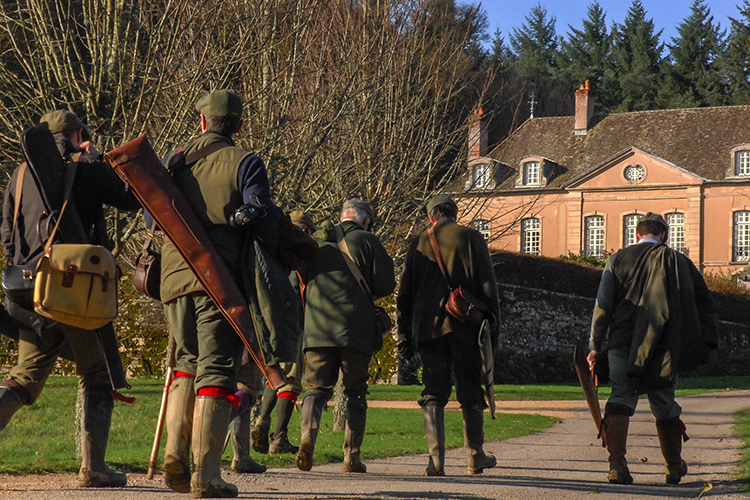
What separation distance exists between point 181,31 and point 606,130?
4457 cm

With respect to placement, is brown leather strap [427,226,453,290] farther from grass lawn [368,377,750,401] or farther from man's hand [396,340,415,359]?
grass lawn [368,377,750,401]

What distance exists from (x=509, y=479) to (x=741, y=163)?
43490 mm

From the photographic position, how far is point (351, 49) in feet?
40.6

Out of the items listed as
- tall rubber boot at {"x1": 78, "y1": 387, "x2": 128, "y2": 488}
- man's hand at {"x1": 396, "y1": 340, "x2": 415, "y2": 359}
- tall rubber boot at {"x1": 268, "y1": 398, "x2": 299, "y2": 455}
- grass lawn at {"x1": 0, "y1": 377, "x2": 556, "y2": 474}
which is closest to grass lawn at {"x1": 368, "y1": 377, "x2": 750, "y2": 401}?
grass lawn at {"x1": 0, "y1": 377, "x2": 556, "y2": 474}

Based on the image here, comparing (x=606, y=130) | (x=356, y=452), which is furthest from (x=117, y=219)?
(x=606, y=130)

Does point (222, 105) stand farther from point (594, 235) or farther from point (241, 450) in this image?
point (594, 235)

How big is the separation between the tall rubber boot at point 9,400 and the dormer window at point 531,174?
45321 millimetres

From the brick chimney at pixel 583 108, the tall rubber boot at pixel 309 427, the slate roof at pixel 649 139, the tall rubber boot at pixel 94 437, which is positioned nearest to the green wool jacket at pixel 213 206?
the tall rubber boot at pixel 94 437

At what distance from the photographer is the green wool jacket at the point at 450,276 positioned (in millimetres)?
7109

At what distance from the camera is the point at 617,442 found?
22.1 feet

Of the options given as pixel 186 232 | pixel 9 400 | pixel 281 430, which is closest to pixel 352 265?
pixel 281 430

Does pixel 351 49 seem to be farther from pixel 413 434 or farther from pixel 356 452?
pixel 356 452

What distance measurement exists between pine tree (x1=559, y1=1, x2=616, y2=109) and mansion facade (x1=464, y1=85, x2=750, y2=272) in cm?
1850

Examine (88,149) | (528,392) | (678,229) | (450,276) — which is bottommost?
(528,392)
